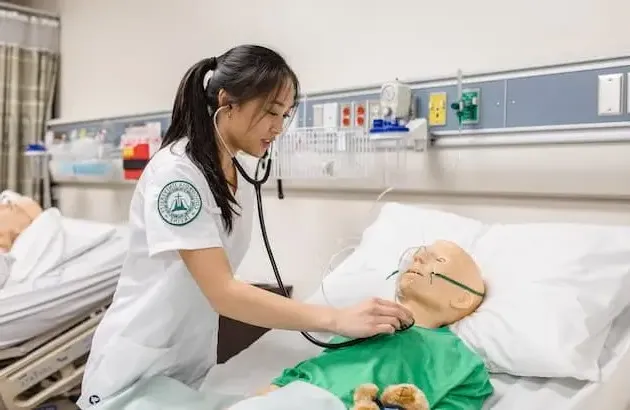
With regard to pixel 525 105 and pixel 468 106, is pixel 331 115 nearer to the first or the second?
pixel 468 106

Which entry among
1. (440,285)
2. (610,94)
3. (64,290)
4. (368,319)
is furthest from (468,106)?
(64,290)

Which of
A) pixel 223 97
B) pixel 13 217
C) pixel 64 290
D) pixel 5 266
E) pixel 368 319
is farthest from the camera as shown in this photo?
pixel 13 217

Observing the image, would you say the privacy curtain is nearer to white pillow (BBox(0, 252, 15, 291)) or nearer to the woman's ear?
white pillow (BBox(0, 252, 15, 291))

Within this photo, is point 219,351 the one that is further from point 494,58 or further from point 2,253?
point 494,58

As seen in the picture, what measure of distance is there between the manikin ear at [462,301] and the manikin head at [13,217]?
6.89 ft

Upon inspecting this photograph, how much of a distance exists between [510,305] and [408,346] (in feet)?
0.92

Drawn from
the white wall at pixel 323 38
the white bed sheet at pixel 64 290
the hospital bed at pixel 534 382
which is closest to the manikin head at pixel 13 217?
the white bed sheet at pixel 64 290

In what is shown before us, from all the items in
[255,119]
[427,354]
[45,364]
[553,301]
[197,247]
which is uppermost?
[255,119]

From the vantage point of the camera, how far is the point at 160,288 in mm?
1461

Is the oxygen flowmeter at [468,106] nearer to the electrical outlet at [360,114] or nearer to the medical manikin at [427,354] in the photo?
the electrical outlet at [360,114]

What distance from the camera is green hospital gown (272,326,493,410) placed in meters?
1.31

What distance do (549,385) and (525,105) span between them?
2.64 feet

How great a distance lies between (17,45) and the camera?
3.78 meters

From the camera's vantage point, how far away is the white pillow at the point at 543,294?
1.38m
